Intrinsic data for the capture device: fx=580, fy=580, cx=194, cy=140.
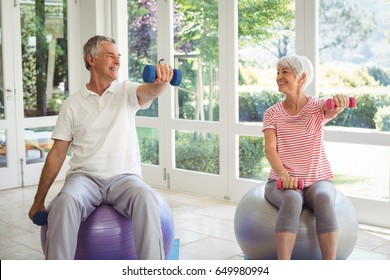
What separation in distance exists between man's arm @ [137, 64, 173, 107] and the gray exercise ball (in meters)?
0.71

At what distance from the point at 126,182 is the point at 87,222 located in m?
0.25

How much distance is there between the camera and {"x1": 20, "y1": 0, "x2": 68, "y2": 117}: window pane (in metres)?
5.30

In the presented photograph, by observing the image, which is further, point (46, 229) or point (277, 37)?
point (277, 37)

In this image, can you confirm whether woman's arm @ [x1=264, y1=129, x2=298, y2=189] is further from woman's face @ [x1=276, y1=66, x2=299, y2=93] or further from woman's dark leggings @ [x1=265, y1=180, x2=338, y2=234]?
woman's face @ [x1=276, y1=66, x2=299, y2=93]

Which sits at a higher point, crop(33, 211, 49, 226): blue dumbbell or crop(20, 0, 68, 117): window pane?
crop(20, 0, 68, 117): window pane

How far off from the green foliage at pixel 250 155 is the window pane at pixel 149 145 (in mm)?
992

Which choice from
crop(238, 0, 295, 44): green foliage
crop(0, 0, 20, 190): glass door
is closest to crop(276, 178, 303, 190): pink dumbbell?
crop(238, 0, 295, 44): green foliage

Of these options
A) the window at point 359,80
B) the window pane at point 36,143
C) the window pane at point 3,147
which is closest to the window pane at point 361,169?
the window at point 359,80

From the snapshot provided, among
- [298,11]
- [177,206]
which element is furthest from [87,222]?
[298,11]

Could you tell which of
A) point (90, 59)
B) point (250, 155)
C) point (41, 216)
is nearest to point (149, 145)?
point (250, 155)

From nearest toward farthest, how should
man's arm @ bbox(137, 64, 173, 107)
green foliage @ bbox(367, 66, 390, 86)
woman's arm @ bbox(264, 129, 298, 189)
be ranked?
man's arm @ bbox(137, 64, 173, 107) → woman's arm @ bbox(264, 129, 298, 189) → green foliage @ bbox(367, 66, 390, 86)

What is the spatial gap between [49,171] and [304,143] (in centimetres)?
124

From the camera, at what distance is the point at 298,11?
393 cm

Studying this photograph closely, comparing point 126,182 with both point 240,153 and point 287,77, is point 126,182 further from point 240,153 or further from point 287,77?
point 240,153
